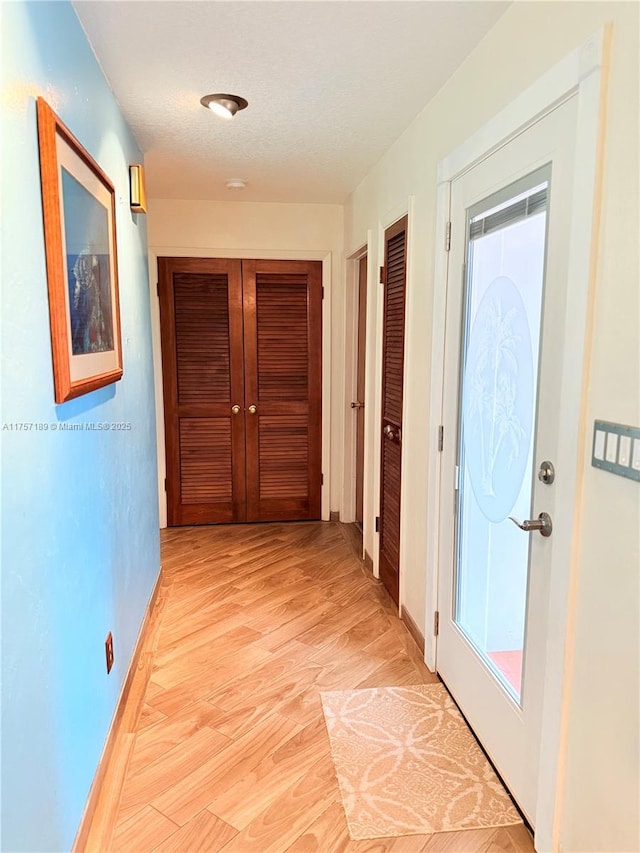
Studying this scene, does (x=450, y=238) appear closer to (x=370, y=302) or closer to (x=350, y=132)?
(x=350, y=132)

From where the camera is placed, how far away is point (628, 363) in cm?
120

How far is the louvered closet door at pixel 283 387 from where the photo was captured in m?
4.22

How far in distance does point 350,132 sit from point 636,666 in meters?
2.49

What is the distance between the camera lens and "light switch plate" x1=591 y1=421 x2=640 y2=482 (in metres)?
1.17

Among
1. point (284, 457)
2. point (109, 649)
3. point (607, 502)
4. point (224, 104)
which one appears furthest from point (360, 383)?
point (607, 502)

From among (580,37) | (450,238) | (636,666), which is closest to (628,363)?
(636,666)

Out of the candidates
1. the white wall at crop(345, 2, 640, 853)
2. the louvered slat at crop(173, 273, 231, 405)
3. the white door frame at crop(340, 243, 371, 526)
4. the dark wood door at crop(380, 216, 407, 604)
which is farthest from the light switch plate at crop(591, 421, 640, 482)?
the louvered slat at crop(173, 273, 231, 405)

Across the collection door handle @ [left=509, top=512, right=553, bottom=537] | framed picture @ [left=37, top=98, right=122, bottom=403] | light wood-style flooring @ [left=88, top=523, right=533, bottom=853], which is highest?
framed picture @ [left=37, top=98, right=122, bottom=403]

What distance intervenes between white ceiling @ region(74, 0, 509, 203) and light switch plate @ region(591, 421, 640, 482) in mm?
1286

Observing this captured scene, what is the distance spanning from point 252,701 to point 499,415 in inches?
57.4

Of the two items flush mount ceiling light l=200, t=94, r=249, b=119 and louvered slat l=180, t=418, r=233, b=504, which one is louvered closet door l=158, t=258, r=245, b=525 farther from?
flush mount ceiling light l=200, t=94, r=249, b=119

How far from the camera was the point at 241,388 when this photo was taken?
168 inches

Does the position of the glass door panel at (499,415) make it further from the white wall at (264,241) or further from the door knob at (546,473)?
the white wall at (264,241)

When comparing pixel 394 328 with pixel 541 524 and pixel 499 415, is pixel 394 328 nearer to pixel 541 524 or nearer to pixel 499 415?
pixel 499 415
